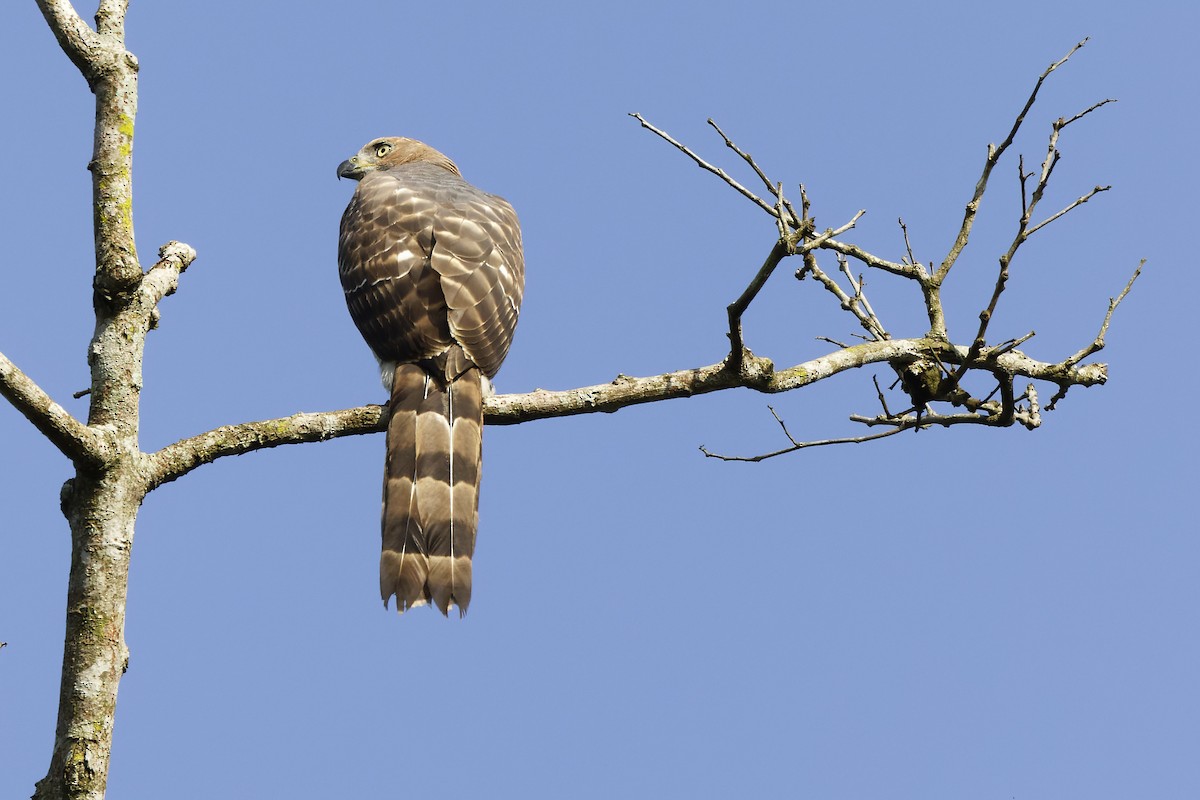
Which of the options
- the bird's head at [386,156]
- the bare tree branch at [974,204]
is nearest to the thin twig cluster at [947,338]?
the bare tree branch at [974,204]

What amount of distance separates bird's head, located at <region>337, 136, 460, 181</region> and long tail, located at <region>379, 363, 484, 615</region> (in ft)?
12.4

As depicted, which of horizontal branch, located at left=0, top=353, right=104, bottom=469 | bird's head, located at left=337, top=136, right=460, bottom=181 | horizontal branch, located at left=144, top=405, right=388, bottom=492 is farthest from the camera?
bird's head, located at left=337, top=136, right=460, bottom=181

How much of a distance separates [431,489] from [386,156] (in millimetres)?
Answer: 4543

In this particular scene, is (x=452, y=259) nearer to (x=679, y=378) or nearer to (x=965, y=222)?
(x=679, y=378)

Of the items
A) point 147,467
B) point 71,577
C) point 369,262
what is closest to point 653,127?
point 369,262

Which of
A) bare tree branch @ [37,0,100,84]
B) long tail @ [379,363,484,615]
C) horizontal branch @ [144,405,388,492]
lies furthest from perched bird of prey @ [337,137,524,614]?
bare tree branch @ [37,0,100,84]

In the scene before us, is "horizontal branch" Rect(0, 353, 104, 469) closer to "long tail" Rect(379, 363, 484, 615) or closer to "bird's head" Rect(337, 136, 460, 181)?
"long tail" Rect(379, 363, 484, 615)

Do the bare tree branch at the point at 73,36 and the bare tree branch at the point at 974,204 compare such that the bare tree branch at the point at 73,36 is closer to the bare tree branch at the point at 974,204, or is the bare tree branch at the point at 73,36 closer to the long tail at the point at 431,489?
the long tail at the point at 431,489

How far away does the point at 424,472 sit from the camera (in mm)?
5480

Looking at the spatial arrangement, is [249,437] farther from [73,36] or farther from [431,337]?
[73,36]

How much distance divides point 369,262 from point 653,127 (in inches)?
65.1

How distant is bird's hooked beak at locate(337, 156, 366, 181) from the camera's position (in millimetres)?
9305

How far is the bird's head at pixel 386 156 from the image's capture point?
364 inches

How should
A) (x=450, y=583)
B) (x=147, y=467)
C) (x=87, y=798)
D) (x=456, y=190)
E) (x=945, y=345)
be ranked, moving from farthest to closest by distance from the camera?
(x=456, y=190) < (x=945, y=345) < (x=450, y=583) < (x=147, y=467) < (x=87, y=798)
